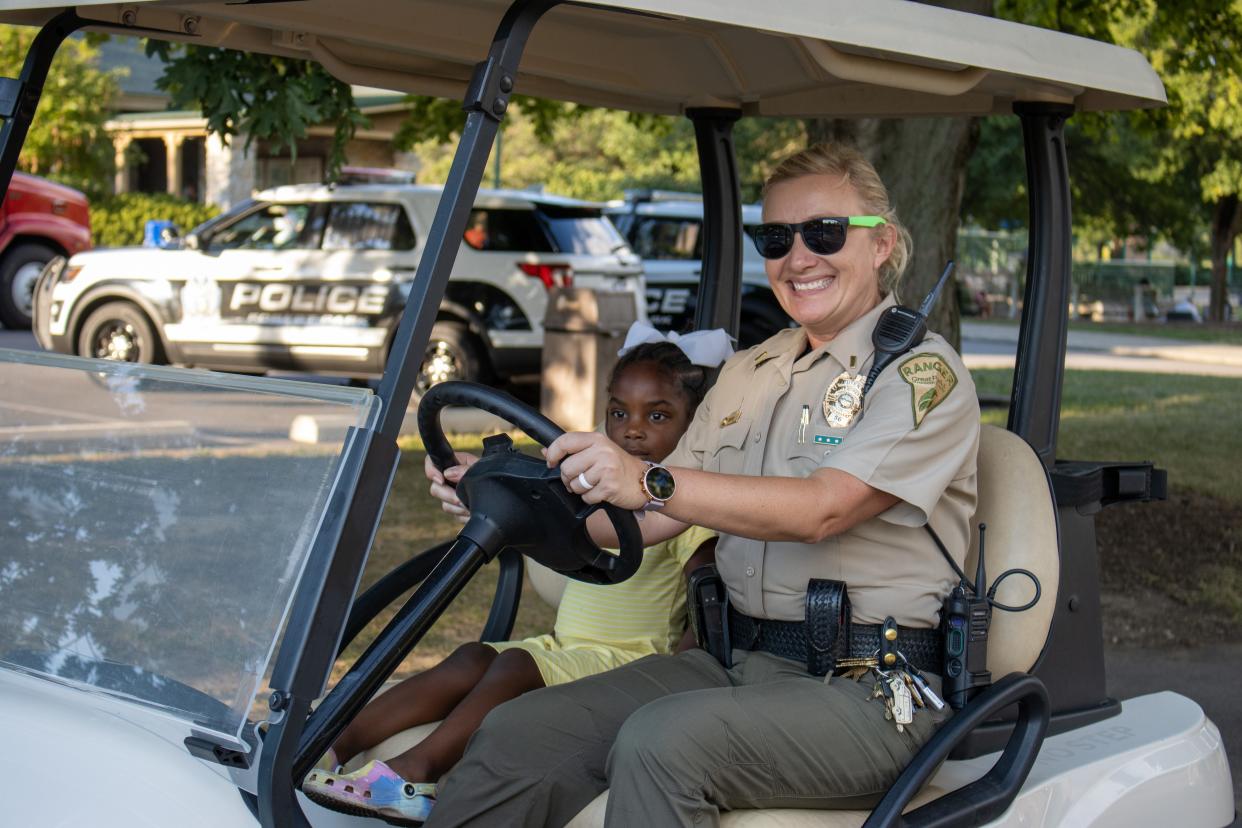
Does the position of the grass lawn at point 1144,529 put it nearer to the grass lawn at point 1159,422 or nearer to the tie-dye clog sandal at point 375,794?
the grass lawn at point 1159,422


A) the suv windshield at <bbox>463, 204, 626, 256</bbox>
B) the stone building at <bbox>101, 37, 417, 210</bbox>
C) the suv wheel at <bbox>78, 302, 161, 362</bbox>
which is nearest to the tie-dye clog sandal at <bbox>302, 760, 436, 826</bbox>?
the suv windshield at <bbox>463, 204, 626, 256</bbox>

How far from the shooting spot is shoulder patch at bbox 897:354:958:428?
225 centimetres

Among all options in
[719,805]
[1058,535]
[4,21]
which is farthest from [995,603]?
[4,21]

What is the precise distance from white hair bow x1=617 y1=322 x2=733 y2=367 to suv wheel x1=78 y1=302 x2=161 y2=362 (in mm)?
8725

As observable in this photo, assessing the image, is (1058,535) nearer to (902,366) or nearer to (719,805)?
(902,366)

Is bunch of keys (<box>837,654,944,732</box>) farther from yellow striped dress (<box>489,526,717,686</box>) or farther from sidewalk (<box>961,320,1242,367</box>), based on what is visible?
sidewalk (<box>961,320,1242,367</box>)

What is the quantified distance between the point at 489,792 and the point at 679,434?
41.9 inches

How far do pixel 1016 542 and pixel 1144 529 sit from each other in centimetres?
488

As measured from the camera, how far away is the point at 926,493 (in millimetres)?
2215

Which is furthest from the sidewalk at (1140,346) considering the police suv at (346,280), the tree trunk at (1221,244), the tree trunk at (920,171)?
the tree trunk at (920,171)

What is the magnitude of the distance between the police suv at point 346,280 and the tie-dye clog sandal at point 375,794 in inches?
327

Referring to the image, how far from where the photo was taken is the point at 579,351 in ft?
31.8

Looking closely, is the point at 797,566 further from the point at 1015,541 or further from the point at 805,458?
the point at 1015,541

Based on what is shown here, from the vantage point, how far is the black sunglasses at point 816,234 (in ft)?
7.77
